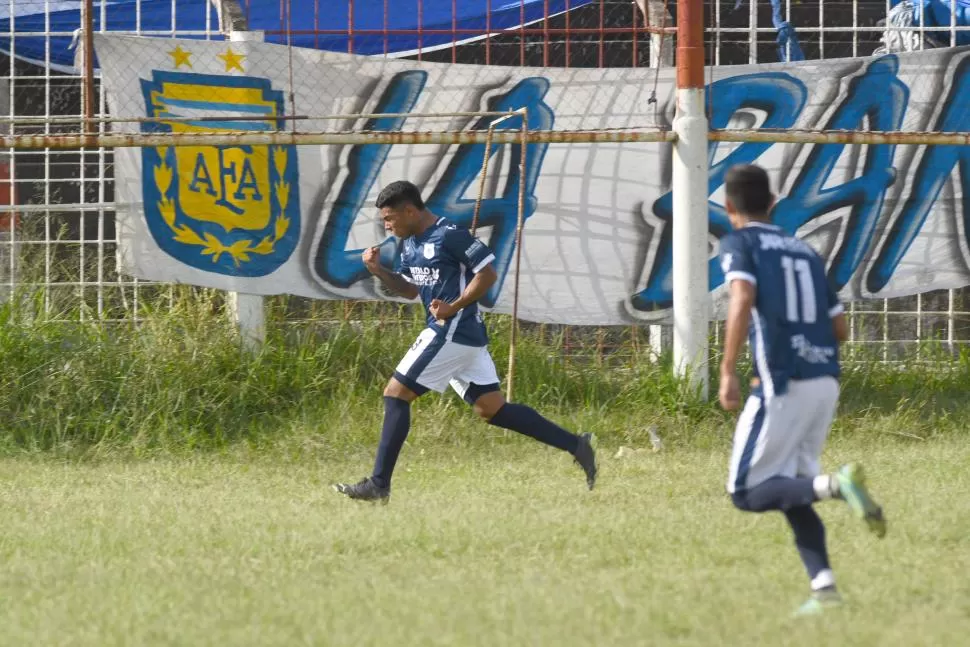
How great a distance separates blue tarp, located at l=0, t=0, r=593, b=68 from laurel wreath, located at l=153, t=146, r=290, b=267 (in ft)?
4.26

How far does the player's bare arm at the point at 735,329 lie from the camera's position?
15.2ft

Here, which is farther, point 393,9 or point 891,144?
point 393,9

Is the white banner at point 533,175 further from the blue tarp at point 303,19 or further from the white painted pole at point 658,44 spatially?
the blue tarp at point 303,19

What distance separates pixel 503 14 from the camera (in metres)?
10.2

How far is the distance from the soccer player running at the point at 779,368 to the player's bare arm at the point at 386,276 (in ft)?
8.52

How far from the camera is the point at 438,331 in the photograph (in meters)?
6.99

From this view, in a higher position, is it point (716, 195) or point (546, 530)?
point (716, 195)

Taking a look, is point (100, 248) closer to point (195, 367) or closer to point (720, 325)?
point (195, 367)

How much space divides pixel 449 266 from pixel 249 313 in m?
2.58

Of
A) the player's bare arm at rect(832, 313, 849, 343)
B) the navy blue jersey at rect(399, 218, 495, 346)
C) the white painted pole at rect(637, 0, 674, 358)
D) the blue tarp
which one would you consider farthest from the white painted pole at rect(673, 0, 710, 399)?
the player's bare arm at rect(832, 313, 849, 343)

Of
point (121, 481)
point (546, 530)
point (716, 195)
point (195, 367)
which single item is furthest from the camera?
point (716, 195)

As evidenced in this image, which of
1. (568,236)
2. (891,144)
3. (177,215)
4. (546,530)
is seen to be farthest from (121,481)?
(891,144)

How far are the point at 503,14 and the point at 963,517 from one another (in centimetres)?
548

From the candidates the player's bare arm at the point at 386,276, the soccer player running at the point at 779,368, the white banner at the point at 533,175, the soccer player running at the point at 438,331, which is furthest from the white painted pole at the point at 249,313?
the soccer player running at the point at 779,368
